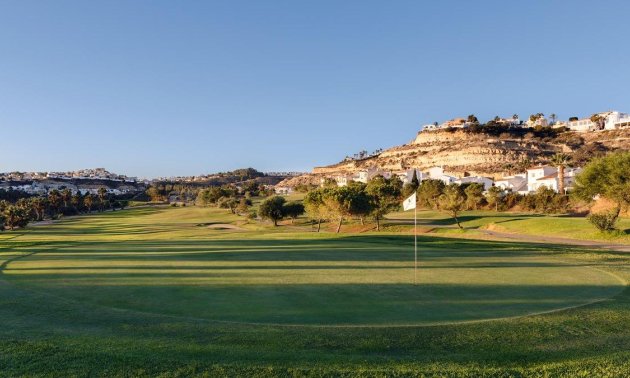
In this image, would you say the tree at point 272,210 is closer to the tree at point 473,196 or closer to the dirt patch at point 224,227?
the dirt patch at point 224,227

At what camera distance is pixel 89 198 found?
5133 inches

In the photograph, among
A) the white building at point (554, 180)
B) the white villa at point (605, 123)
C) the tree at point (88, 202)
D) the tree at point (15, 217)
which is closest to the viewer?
the tree at point (15, 217)

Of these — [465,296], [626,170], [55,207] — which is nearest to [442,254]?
[465,296]

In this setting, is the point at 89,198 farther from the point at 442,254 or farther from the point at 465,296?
the point at 465,296

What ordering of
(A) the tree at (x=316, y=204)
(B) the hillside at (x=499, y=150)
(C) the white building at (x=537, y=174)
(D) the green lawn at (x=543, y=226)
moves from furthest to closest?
(B) the hillside at (x=499, y=150), (C) the white building at (x=537, y=174), (A) the tree at (x=316, y=204), (D) the green lawn at (x=543, y=226)

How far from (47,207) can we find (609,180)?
394 ft

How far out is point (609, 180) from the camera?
43219mm

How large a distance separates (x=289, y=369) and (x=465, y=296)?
27.1 feet

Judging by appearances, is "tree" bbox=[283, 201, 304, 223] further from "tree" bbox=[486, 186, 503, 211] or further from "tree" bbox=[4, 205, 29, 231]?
"tree" bbox=[4, 205, 29, 231]

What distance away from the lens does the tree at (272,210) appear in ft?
232

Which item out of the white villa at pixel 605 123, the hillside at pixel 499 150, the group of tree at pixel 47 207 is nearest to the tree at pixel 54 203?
the group of tree at pixel 47 207

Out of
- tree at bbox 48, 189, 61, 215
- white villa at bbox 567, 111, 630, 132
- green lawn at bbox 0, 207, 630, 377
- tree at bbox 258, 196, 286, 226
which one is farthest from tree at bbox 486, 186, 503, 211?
white villa at bbox 567, 111, 630, 132

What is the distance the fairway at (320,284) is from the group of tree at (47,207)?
59496 millimetres

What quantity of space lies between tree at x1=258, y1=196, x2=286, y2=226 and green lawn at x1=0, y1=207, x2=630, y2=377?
48126mm
